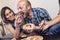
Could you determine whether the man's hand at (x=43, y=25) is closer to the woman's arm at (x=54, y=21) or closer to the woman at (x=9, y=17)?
the woman's arm at (x=54, y=21)

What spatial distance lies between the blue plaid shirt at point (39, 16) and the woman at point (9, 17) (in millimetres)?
140

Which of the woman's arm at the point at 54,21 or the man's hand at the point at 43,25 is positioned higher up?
the woman's arm at the point at 54,21

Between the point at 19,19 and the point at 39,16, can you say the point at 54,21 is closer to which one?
the point at 39,16

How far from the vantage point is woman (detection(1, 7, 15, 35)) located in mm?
1412

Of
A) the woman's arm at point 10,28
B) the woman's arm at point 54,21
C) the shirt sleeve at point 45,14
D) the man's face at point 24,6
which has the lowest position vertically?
the woman's arm at point 10,28

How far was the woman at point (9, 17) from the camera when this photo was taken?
4.63 ft

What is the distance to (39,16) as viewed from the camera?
4.49ft

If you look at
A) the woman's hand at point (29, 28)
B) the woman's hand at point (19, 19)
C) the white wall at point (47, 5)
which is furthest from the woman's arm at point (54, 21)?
the woman's hand at point (19, 19)

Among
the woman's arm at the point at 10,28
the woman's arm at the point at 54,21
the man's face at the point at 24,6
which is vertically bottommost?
the woman's arm at the point at 10,28

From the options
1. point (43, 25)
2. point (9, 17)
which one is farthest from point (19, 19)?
point (43, 25)

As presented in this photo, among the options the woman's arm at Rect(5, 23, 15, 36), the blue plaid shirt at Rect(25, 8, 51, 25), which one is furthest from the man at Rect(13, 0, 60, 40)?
the woman's arm at Rect(5, 23, 15, 36)

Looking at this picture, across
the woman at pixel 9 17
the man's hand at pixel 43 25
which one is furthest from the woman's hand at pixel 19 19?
the man's hand at pixel 43 25

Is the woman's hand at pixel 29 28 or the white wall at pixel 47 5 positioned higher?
the white wall at pixel 47 5

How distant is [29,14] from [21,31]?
0.56ft
